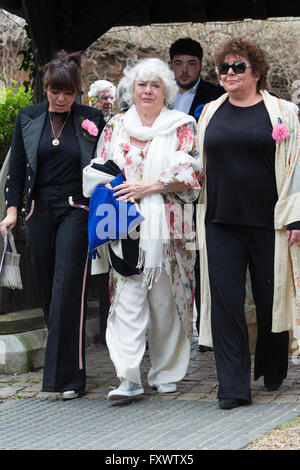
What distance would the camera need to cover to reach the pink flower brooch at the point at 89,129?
5.64 metres

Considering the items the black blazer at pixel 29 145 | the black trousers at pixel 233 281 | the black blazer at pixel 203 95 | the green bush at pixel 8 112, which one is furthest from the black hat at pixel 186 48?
the black trousers at pixel 233 281

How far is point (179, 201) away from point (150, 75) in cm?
81

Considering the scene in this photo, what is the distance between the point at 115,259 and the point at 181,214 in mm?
504

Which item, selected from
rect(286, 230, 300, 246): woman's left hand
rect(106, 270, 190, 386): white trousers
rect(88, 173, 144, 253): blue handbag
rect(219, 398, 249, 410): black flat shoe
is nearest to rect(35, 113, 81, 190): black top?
rect(88, 173, 144, 253): blue handbag

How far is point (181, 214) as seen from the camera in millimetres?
5465

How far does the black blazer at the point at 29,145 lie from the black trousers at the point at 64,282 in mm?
201

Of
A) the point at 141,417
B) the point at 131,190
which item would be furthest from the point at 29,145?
the point at 141,417

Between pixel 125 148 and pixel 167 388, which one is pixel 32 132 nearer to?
pixel 125 148

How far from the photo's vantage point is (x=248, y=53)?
5.26m

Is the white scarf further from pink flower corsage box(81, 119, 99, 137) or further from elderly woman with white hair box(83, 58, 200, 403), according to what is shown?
pink flower corsage box(81, 119, 99, 137)

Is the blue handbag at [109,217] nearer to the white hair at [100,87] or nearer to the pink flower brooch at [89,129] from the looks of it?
the pink flower brooch at [89,129]

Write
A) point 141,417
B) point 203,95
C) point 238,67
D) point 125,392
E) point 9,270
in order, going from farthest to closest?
point 203,95 < point 9,270 < point 125,392 < point 238,67 < point 141,417

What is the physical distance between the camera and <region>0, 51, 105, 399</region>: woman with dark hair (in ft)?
18.1
